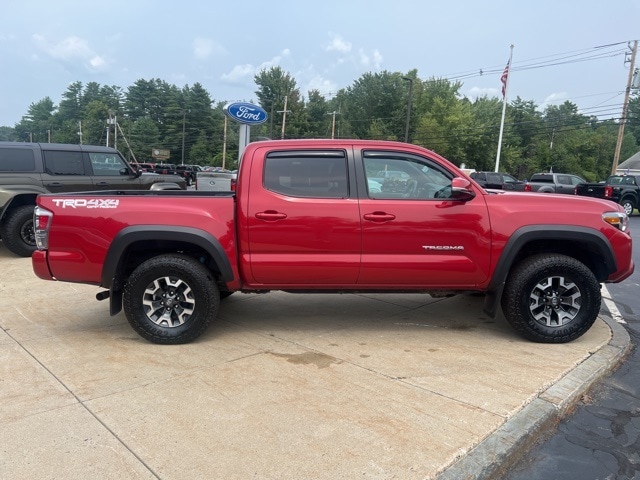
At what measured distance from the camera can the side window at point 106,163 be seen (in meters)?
9.45

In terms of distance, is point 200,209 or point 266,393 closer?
point 266,393

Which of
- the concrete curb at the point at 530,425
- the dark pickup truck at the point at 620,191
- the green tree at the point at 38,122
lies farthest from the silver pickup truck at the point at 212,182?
the green tree at the point at 38,122

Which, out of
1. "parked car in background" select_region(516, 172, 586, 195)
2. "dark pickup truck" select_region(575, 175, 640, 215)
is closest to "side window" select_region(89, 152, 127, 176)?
"dark pickup truck" select_region(575, 175, 640, 215)

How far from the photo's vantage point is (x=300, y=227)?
4.19m

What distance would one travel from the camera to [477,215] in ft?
14.0

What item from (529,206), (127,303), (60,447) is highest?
(529,206)

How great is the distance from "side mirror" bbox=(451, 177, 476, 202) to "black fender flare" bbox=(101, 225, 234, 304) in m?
2.06

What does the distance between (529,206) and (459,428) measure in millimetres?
2236

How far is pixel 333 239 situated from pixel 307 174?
2.13ft

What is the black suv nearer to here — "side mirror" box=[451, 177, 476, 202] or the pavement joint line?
the pavement joint line

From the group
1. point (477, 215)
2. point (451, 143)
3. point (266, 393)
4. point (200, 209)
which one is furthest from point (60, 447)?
point (451, 143)

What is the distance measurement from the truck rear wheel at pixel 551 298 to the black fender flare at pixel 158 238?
8.62ft

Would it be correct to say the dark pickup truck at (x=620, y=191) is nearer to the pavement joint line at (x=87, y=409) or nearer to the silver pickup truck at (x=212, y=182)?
the silver pickup truck at (x=212, y=182)

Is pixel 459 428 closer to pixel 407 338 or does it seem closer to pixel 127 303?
pixel 407 338
